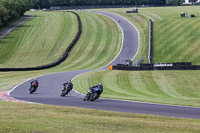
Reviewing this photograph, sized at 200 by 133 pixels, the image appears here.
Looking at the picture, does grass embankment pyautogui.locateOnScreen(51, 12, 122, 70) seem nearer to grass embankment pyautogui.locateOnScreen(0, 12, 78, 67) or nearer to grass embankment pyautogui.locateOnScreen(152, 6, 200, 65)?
grass embankment pyautogui.locateOnScreen(0, 12, 78, 67)

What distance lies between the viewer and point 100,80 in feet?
148

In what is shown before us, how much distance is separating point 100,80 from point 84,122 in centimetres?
2859

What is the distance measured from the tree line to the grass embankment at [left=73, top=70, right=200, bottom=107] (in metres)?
63.1

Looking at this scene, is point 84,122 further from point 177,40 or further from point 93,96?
point 177,40

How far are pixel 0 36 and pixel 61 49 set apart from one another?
22304 millimetres

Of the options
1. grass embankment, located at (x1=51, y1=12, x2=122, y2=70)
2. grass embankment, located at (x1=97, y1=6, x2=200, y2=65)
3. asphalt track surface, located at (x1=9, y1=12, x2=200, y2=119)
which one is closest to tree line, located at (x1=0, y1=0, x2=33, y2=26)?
grass embankment, located at (x1=51, y1=12, x2=122, y2=70)

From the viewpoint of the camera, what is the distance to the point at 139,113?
792 inches

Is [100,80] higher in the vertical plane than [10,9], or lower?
lower

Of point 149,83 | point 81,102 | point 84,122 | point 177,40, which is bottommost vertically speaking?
point 177,40

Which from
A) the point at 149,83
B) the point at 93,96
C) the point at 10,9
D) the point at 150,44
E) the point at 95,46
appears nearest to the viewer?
the point at 93,96

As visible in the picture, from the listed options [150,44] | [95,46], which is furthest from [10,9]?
[150,44]

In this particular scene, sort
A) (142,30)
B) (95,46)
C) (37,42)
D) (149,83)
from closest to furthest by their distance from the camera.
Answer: (149,83), (95,46), (37,42), (142,30)

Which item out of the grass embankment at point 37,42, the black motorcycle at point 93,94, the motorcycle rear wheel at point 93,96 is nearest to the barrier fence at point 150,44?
the grass embankment at point 37,42

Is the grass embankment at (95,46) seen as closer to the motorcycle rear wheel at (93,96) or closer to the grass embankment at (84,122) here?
the motorcycle rear wheel at (93,96)
